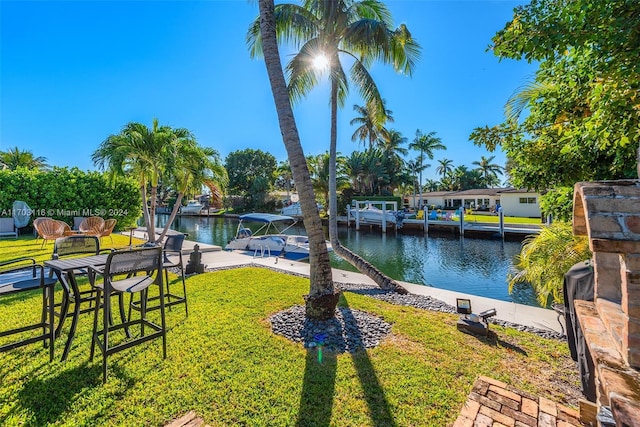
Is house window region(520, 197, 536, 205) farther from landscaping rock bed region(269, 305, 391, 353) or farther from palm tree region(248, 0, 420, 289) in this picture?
landscaping rock bed region(269, 305, 391, 353)

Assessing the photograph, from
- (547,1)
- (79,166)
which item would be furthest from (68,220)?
(547,1)

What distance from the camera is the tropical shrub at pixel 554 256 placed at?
162 inches

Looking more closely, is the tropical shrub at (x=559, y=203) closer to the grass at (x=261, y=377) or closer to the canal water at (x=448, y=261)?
the grass at (x=261, y=377)

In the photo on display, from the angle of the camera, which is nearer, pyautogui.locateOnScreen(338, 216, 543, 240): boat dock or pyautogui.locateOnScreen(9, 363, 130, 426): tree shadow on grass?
pyautogui.locateOnScreen(9, 363, 130, 426): tree shadow on grass

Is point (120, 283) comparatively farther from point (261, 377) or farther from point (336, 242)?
point (336, 242)

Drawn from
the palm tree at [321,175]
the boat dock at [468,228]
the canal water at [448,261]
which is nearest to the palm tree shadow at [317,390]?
the canal water at [448,261]

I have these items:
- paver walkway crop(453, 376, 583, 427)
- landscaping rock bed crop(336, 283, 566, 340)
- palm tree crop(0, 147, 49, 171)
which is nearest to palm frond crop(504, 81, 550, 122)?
landscaping rock bed crop(336, 283, 566, 340)

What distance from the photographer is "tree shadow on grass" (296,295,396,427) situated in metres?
2.32

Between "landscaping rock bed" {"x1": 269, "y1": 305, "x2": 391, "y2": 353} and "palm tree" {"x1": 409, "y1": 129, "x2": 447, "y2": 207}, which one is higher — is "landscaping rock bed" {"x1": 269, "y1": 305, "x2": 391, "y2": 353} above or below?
below

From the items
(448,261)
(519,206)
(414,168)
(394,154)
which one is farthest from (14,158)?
(519,206)

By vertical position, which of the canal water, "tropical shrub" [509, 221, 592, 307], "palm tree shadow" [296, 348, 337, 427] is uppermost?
"tropical shrub" [509, 221, 592, 307]

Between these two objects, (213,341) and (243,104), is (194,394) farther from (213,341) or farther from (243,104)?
(243,104)

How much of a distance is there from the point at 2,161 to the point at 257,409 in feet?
123

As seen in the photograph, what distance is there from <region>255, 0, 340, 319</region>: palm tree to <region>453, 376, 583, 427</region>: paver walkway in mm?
2175
